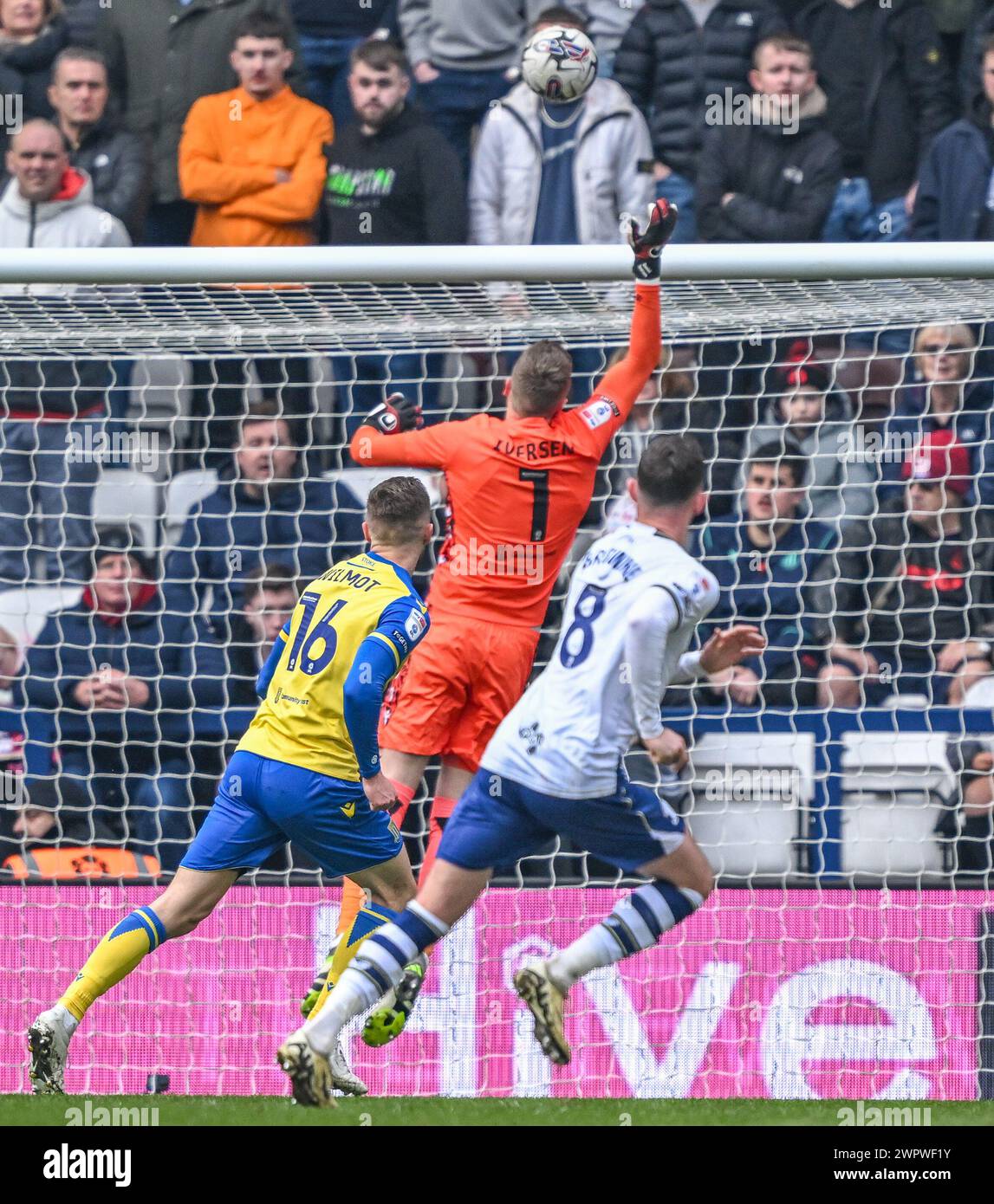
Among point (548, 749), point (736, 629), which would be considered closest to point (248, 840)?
point (548, 749)

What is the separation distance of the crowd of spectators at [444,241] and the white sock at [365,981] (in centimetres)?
224

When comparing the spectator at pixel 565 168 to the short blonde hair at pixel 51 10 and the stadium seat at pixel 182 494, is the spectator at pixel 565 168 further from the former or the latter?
the short blonde hair at pixel 51 10

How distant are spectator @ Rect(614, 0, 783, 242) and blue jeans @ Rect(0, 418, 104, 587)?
3.08 metres

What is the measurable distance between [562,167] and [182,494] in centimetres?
241

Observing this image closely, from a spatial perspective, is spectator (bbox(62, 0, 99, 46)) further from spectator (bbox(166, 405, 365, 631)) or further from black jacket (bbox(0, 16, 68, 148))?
spectator (bbox(166, 405, 365, 631))

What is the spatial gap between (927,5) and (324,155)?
3.15 m

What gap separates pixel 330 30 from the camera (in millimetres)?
9203

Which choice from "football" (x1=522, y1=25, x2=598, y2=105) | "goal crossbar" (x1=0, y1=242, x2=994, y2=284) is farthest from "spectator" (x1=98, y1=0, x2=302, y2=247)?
"goal crossbar" (x1=0, y1=242, x2=994, y2=284)

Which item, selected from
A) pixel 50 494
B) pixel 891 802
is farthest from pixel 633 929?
pixel 50 494

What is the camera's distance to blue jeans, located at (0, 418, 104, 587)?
834 cm

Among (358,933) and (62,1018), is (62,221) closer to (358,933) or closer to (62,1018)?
(358,933)

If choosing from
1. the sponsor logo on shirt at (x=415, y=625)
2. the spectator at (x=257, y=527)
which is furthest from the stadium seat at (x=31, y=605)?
the sponsor logo on shirt at (x=415, y=625)

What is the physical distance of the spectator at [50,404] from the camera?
329 inches

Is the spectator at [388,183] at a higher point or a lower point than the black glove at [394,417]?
higher
